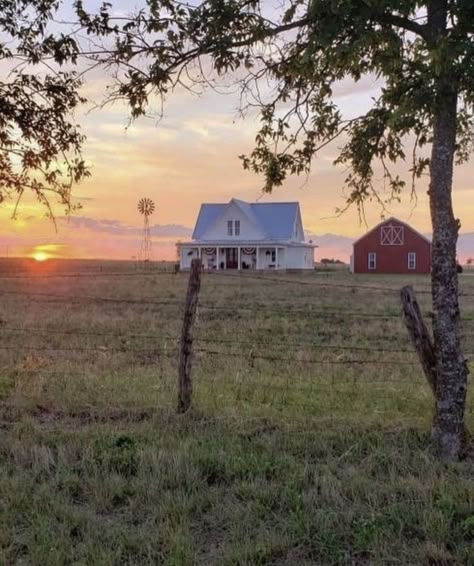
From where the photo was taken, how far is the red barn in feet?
195

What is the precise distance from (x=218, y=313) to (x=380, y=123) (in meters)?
13.4

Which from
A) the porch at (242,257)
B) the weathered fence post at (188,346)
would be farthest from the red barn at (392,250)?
the weathered fence post at (188,346)

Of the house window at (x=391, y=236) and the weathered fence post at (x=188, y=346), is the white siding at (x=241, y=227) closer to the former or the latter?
the house window at (x=391, y=236)

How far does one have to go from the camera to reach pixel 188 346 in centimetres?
714

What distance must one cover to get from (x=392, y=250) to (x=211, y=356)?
52072 mm

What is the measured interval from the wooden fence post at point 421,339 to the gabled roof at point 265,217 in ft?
158

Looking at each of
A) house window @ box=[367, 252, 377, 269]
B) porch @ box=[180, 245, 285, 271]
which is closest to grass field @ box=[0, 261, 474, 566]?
porch @ box=[180, 245, 285, 271]

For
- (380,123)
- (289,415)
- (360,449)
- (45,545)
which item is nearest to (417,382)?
(289,415)

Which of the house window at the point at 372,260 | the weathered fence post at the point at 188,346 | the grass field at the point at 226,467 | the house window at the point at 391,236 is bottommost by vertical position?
the grass field at the point at 226,467

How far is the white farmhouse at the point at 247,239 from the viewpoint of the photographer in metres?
53.7

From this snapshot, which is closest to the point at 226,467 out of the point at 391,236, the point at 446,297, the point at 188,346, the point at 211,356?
the point at 188,346

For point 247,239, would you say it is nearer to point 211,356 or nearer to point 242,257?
point 242,257

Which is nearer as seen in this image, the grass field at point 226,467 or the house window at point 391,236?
the grass field at point 226,467

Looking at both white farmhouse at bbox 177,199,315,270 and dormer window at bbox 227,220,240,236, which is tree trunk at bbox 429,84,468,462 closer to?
white farmhouse at bbox 177,199,315,270
